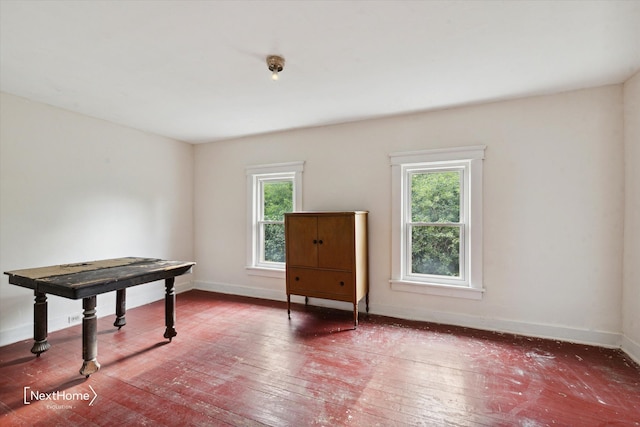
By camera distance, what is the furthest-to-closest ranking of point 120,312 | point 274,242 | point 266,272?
point 274,242
point 266,272
point 120,312

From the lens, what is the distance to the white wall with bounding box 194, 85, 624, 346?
2.78m

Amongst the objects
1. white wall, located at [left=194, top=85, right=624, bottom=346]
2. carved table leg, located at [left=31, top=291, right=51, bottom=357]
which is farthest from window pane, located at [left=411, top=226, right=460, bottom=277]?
carved table leg, located at [left=31, top=291, right=51, bottom=357]

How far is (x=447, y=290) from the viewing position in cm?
335

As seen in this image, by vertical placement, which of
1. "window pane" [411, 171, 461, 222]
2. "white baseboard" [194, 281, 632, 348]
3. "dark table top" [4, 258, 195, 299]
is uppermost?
"window pane" [411, 171, 461, 222]

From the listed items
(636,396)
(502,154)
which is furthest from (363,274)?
(636,396)

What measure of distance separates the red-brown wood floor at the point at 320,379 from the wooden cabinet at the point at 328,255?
17.6 inches

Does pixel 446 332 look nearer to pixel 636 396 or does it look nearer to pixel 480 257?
pixel 480 257

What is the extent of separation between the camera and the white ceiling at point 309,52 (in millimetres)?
1758

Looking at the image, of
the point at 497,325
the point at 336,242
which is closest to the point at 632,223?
the point at 497,325

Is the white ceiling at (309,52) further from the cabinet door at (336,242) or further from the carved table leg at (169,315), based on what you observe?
the carved table leg at (169,315)

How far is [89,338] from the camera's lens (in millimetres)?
2357

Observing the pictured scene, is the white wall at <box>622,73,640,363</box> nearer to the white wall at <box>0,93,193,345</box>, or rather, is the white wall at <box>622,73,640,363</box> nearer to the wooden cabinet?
the wooden cabinet

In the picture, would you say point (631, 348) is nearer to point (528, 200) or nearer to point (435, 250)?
point (528, 200)

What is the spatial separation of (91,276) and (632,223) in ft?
15.7
